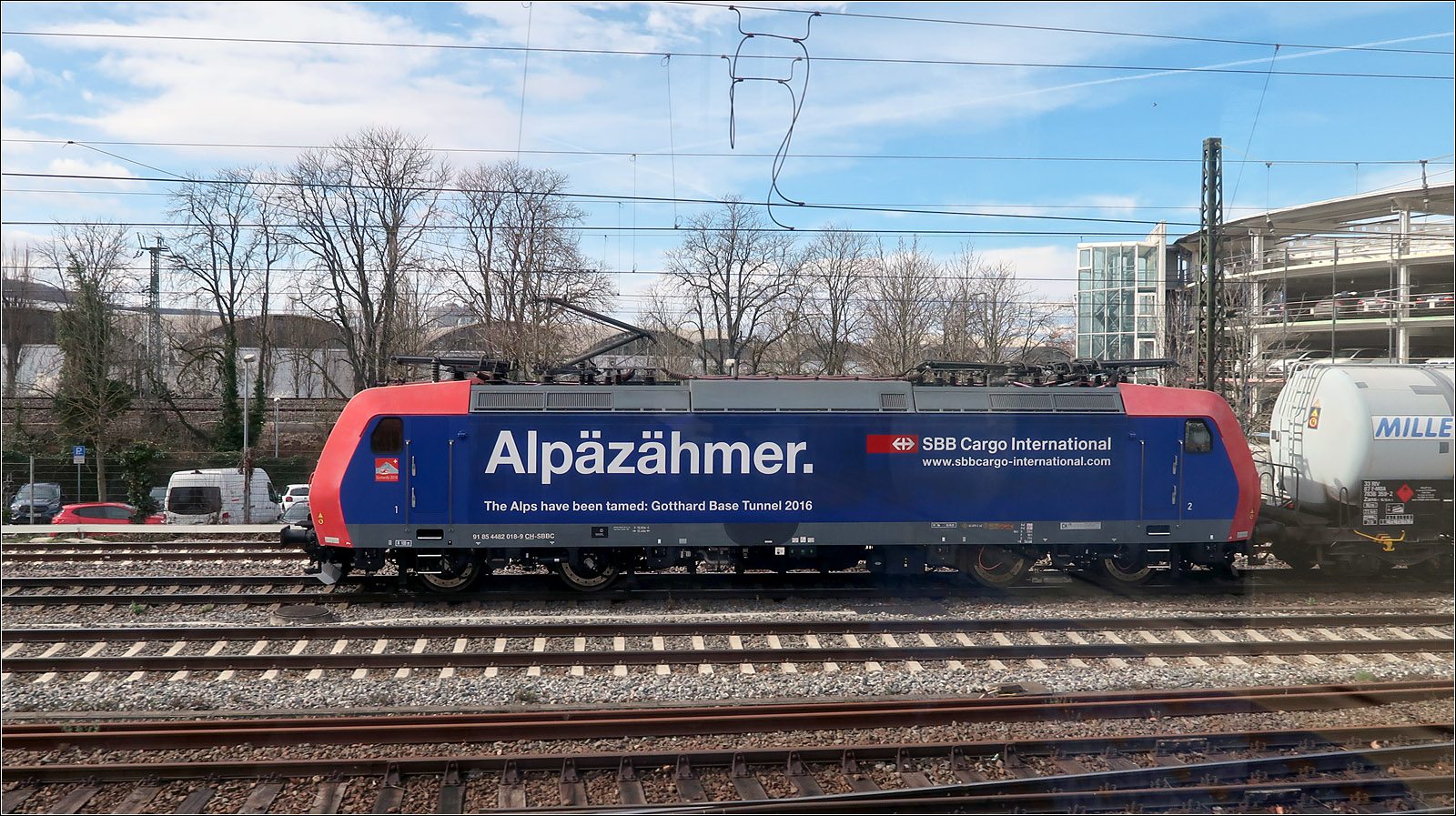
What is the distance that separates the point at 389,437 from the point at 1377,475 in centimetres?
1441

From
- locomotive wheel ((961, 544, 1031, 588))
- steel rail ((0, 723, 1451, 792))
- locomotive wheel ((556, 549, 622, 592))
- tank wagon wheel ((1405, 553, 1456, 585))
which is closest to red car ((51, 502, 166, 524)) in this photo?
locomotive wheel ((556, 549, 622, 592))

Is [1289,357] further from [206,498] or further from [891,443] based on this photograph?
[206,498]

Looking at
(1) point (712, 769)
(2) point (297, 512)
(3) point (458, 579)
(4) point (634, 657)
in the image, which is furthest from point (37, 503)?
(1) point (712, 769)

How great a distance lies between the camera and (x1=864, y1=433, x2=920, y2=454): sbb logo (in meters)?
11.4

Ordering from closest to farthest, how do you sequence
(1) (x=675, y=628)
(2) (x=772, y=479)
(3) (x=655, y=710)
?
(3) (x=655, y=710) < (1) (x=675, y=628) < (2) (x=772, y=479)

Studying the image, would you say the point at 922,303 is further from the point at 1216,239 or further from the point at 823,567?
the point at 823,567

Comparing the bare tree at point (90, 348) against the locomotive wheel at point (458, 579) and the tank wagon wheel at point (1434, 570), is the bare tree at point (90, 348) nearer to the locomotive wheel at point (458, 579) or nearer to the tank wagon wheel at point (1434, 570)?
the locomotive wheel at point (458, 579)

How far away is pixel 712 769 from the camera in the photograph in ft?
20.6

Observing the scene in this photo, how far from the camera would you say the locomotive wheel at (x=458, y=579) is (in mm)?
11320

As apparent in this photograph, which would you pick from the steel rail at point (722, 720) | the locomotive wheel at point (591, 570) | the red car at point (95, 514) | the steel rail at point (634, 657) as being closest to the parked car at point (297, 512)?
the red car at point (95, 514)

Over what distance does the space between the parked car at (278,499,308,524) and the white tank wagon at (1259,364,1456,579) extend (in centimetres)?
2240

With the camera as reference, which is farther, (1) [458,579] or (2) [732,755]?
(1) [458,579]

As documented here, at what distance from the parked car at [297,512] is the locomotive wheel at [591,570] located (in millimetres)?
14078

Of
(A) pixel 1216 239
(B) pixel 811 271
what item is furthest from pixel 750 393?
(B) pixel 811 271
